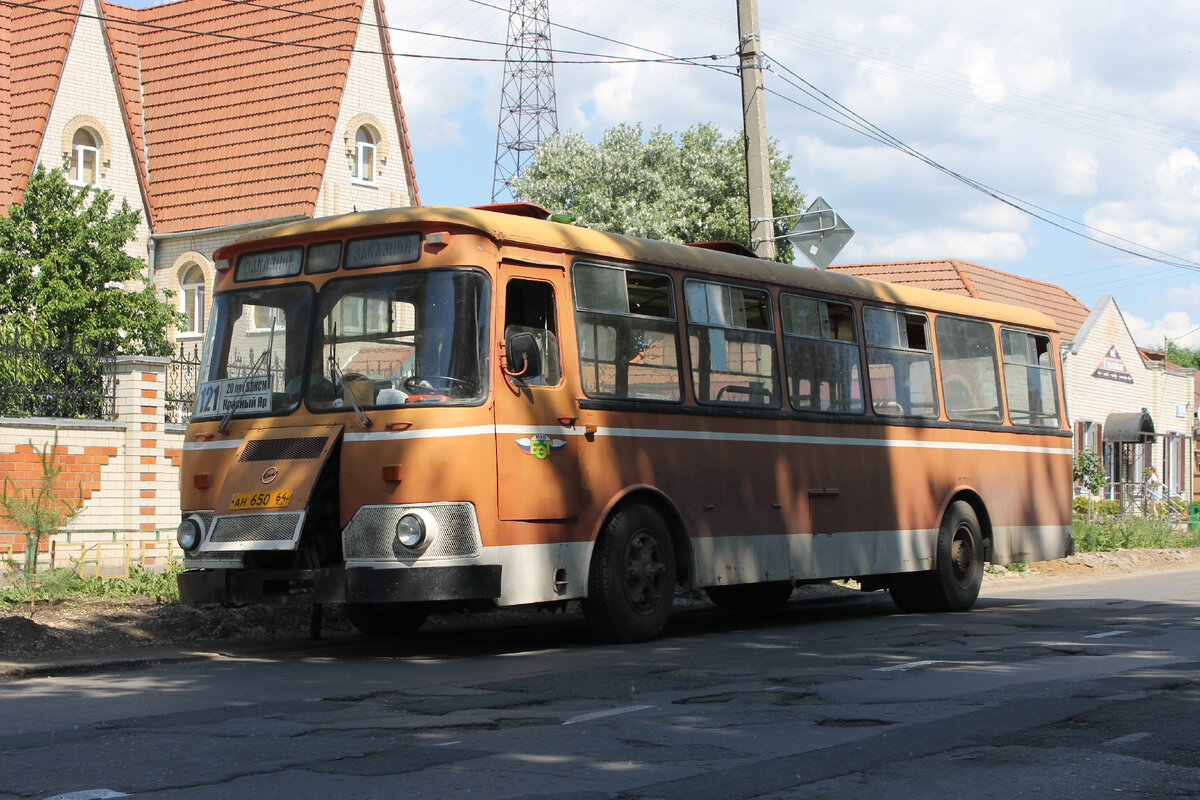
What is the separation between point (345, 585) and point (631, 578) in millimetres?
2348

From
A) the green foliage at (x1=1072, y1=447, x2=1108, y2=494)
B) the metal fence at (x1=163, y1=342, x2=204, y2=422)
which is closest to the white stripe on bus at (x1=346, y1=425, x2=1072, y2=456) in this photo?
the metal fence at (x1=163, y1=342, x2=204, y2=422)

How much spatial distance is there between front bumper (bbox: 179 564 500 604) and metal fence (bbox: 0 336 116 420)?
23.0ft

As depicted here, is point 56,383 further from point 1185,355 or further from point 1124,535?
point 1185,355

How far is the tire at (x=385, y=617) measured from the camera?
11.8 m

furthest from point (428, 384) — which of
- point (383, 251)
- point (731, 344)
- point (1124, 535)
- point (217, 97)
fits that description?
point (217, 97)

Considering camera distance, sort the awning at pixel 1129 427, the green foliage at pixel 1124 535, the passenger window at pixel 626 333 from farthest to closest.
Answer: the awning at pixel 1129 427 → the green foliage at pixel 1124 535 → the passenger window at pixel 626 333

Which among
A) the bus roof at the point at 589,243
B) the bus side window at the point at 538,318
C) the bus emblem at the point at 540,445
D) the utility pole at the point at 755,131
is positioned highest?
the utility pole at the point at 755,131

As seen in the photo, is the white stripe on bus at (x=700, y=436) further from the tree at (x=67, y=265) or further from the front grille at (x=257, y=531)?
the tree at (x=67, y=265)

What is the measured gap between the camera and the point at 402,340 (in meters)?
10.0

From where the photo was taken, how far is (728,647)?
1083cm

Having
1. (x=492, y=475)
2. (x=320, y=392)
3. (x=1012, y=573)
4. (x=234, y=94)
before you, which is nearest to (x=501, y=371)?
(x=492, y=475)

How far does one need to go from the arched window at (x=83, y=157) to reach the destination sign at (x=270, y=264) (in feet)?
63.7

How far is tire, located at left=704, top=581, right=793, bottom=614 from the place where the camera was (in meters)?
14.4

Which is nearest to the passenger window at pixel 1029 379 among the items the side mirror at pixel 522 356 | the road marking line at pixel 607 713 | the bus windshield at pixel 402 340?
the side mirror at pixel 522 356
